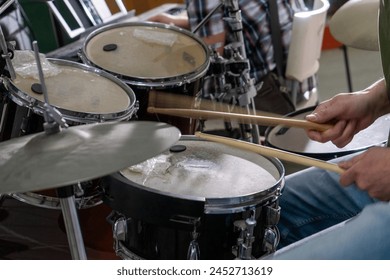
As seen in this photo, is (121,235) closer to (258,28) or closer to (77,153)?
(77,153)

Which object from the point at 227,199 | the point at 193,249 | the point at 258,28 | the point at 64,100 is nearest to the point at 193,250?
the point at 193,249

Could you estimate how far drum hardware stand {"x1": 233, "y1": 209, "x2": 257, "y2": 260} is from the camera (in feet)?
3.67

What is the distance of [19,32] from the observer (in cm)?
197

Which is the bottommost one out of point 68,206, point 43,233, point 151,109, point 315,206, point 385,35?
point 43,233

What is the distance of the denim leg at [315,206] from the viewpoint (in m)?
1.33

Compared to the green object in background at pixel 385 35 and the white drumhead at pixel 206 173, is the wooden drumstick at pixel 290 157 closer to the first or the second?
the white drumhead at pixel 206 173

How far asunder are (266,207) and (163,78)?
0.55 meters

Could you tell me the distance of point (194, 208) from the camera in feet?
3.50

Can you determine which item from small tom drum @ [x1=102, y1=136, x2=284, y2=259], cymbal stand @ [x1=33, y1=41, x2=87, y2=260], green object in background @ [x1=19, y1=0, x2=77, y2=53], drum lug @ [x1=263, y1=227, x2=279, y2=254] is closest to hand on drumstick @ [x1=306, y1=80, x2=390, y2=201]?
small tom drum @ [x1=102, y1=136, x2=284, y2=259]

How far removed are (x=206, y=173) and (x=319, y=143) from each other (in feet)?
1.85

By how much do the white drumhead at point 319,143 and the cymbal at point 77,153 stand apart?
70 cm

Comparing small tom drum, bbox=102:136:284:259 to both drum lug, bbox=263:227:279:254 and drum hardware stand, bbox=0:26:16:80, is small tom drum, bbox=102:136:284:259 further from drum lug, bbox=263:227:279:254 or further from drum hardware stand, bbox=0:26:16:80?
drum hardware stand, bbox=0:26:16:80

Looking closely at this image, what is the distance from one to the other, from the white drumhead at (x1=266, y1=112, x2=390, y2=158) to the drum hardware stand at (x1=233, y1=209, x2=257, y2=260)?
483mm
